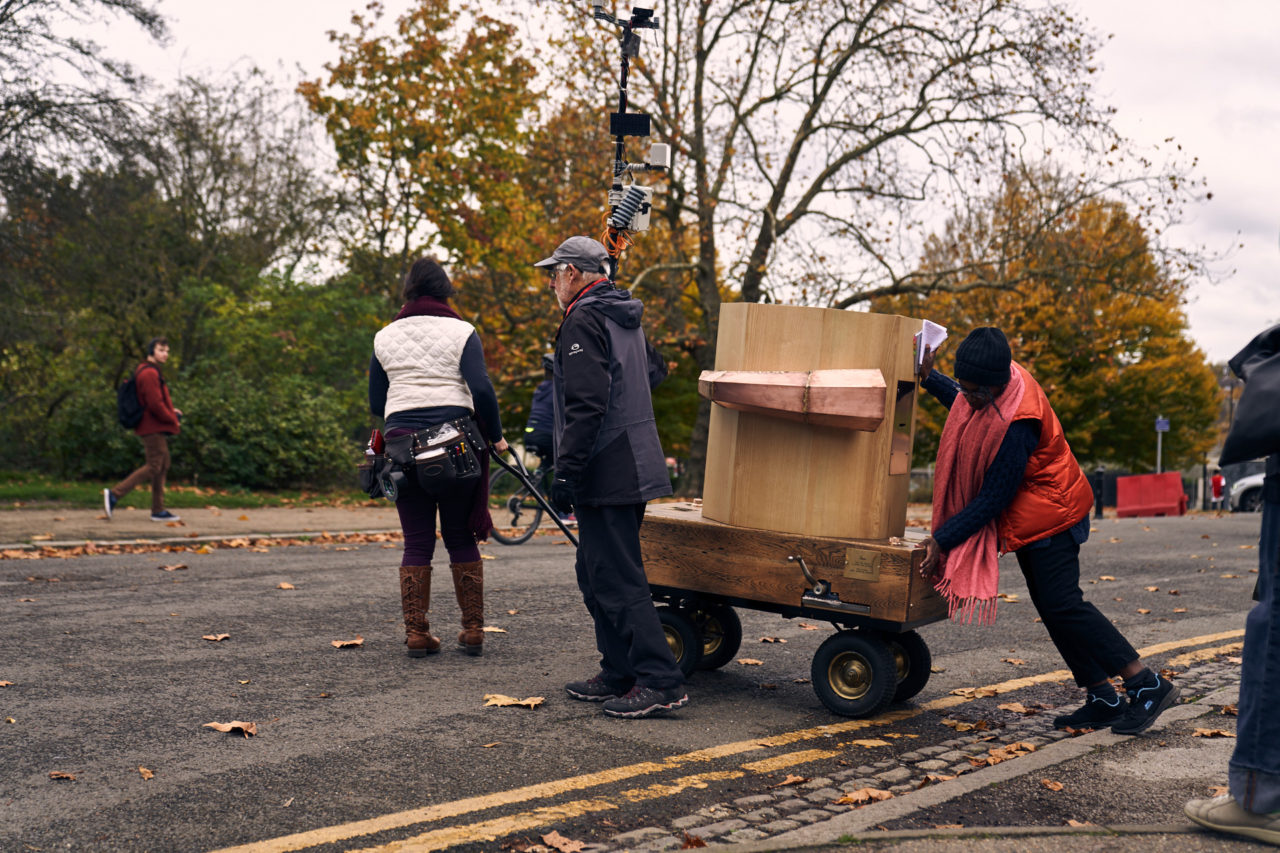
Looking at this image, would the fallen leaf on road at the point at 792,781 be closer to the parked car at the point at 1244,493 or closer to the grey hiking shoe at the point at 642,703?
the grey hiking shoe at the point at 642,703

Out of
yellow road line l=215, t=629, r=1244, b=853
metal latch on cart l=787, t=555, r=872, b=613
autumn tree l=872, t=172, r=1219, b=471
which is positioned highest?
autumn tree l=872, t=172, r=1219, b=471

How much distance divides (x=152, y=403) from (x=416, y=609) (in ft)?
25.8

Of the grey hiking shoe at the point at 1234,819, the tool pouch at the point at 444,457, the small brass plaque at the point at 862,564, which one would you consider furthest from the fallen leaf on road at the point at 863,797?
the tool pouch at the point at 444,457

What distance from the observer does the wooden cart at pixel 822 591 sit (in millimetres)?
4867

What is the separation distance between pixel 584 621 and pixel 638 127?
5.28m

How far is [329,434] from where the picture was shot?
62.5 ft

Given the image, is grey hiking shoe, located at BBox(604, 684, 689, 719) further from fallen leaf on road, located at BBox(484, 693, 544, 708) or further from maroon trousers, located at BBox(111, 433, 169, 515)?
maroon trousers, located at BBox(111, 433, 169, 515)

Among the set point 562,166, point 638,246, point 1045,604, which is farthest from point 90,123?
point 1045,604

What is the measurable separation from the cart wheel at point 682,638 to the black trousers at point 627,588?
555 millimetres

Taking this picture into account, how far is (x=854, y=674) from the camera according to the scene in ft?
16.7

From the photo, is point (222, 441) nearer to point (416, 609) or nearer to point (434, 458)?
point (416, 609)

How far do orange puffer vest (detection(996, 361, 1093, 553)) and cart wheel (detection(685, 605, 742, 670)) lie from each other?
1.54 metres

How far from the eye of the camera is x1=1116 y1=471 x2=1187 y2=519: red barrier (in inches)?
1013

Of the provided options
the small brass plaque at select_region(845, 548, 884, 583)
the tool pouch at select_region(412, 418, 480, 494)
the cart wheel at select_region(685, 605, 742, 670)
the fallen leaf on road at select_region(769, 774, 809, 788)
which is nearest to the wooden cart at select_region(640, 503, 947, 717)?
the small brass plaque at select_region(845, 548, 884, 583)
